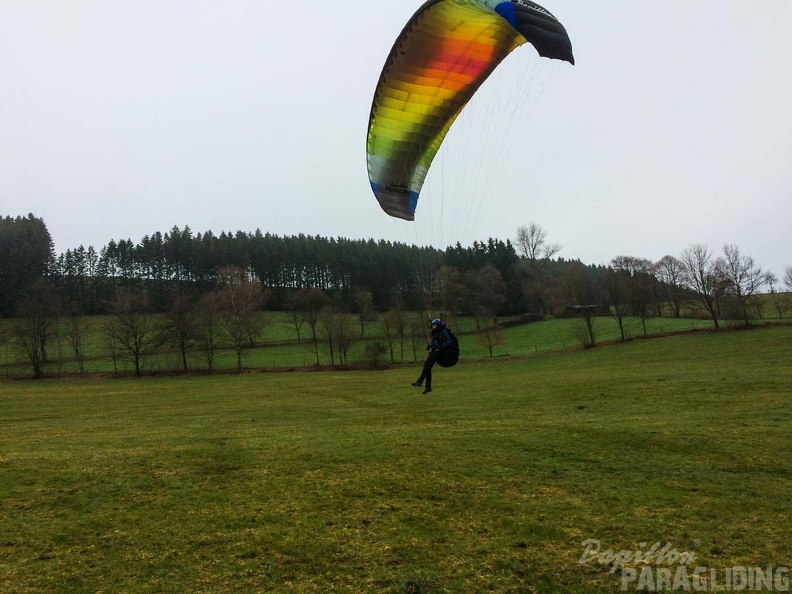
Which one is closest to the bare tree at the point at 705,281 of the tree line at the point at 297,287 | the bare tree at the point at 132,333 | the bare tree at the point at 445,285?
the tree line at the point at 297,287

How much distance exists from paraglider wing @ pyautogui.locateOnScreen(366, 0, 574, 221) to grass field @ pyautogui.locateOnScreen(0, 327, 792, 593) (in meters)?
7.12

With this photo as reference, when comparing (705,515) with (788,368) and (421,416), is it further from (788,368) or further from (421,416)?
(788,368)

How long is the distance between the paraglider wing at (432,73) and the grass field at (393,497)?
23.4ft

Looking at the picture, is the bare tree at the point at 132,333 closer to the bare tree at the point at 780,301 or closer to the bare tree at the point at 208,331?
the bare tree at the point at 208,331

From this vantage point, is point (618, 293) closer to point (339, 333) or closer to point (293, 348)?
point (339, 333)

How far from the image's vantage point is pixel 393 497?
26.4 ft

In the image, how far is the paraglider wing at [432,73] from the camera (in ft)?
29.2

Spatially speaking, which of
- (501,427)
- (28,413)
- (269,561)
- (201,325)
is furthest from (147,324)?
(269,561)

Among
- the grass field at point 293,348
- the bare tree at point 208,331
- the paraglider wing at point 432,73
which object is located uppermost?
the paraglider wing at point 432,73

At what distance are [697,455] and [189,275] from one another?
90678 millimetres

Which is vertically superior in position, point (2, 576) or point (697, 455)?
point (2, 576)

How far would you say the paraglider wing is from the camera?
8914mm

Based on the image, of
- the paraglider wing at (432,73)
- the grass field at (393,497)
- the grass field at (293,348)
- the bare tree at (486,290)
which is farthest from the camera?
the bare tree at (486,290)

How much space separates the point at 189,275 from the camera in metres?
87.7
